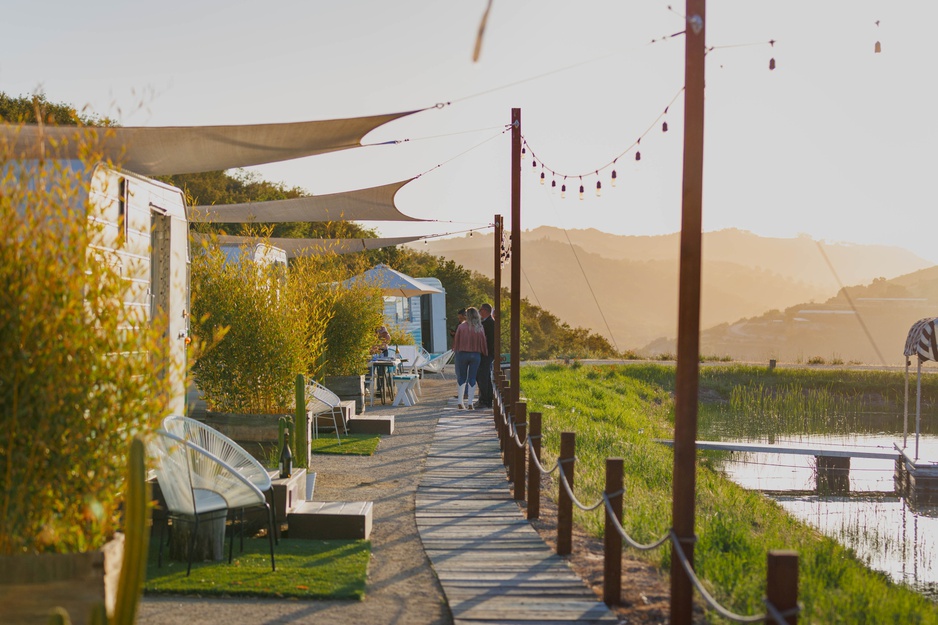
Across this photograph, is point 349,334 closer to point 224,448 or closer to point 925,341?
point 224,448

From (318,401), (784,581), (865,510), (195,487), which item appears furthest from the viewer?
(865,510)

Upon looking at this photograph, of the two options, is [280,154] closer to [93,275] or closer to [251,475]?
[251,475]

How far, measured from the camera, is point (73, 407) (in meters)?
3.57

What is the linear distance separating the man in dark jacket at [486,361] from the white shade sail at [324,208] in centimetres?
209

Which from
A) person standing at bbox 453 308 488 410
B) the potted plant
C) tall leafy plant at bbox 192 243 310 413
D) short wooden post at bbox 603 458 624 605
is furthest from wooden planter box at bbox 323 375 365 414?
the potted plant

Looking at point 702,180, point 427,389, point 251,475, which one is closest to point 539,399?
point 427,389

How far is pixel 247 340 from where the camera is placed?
336 inches

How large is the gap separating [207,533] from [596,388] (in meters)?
15.1

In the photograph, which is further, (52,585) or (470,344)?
(470,344)

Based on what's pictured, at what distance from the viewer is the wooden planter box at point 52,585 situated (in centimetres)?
326

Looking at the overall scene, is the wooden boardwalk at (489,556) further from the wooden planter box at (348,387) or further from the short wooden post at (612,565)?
the wooden planter box at (348,387)

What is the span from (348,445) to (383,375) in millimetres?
5593

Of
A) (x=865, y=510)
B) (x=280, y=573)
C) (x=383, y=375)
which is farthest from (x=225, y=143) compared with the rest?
(x=383, y=375)

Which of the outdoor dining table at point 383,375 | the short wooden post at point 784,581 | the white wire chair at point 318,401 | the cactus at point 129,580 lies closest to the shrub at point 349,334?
the outdoor dining table at point 383,375
